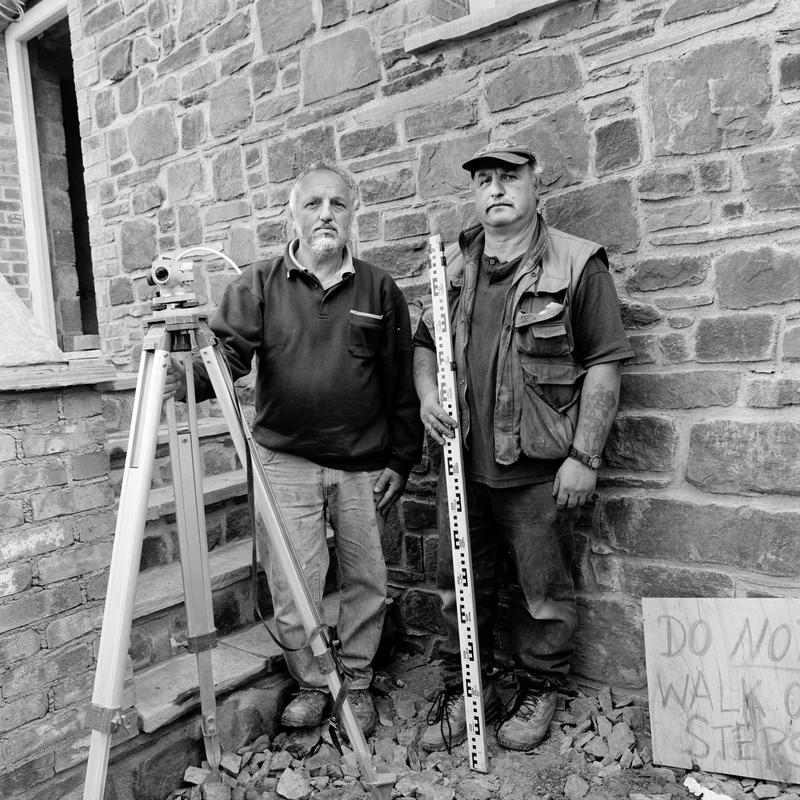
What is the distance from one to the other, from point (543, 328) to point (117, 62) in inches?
134

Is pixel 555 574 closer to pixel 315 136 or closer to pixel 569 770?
pixel 569 770

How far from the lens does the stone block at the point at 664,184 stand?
248 centimetres

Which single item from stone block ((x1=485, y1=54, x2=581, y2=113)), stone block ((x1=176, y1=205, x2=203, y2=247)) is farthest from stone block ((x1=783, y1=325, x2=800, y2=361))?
stone block ((x1=176, y1=205, x2=203, y2=247))

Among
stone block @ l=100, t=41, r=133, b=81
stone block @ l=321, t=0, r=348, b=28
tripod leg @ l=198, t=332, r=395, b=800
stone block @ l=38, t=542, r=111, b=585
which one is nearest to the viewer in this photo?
tripod leg @ l=198, t=332, r=395, b=800

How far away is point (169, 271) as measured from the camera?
6.20 ft

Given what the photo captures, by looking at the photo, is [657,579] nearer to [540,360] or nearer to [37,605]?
[540,360]

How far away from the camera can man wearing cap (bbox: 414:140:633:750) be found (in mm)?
2305

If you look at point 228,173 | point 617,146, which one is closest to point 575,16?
point 617,146

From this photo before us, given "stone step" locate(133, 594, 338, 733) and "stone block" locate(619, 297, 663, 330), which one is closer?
"stone step" locate(133, 594, 338, 733)

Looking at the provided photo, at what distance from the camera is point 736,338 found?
242 centimetres

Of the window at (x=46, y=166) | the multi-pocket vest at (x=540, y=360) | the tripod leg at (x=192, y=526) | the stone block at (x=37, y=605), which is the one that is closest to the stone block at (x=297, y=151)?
the multi-pocket vest at (x=540, y=360)

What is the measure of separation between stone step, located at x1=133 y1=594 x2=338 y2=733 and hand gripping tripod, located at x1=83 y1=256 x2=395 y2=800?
0.39 feet

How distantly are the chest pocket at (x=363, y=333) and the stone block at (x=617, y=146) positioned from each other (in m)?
0.98

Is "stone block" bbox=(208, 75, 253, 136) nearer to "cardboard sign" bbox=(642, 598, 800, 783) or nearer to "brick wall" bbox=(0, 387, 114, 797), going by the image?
"brick wall" bbox=(0, 387, 114, 797)
